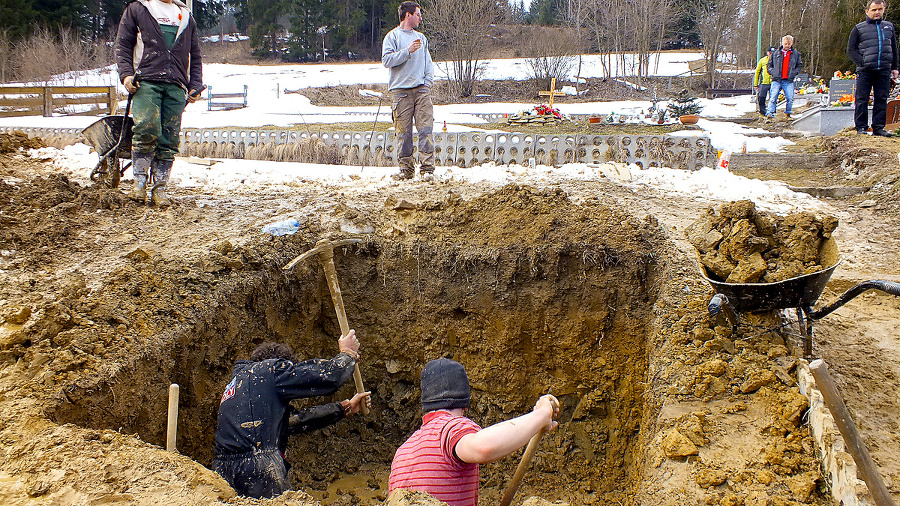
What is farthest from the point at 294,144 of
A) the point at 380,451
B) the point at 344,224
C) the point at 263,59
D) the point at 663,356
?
the point at 263,59

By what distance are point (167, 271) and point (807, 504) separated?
3736 millimetres

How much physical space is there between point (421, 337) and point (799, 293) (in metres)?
2.96

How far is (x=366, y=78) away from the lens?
32.2 m

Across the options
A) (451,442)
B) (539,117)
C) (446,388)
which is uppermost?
(539,117)

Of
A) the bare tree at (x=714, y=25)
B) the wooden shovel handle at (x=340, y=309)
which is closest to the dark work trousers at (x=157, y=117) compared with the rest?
the wooden shovel handle at (x=340, y=309)

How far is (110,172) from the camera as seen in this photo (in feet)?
19.5

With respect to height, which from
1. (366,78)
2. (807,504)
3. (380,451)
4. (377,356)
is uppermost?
(366,78)

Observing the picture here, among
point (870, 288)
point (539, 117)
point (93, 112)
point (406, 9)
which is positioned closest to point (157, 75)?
point (406, 9)

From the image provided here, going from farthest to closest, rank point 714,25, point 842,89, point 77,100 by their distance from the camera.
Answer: point 714,25 → point 77,100 → point 842,89

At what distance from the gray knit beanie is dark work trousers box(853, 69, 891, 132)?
9200 mm

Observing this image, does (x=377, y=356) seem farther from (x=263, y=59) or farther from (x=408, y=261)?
(x=263, y=59)

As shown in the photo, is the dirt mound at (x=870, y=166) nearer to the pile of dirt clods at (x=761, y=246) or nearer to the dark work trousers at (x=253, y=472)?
the pile of dirt clods at (x=761, y=246)

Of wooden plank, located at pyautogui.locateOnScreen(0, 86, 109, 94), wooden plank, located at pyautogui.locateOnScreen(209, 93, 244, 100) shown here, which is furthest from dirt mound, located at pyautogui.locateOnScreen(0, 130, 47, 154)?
wooden plank, located at pyautogui.locateOnScreen(209, 93, 244, 100)

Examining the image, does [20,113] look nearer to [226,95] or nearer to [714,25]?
[226,95]
